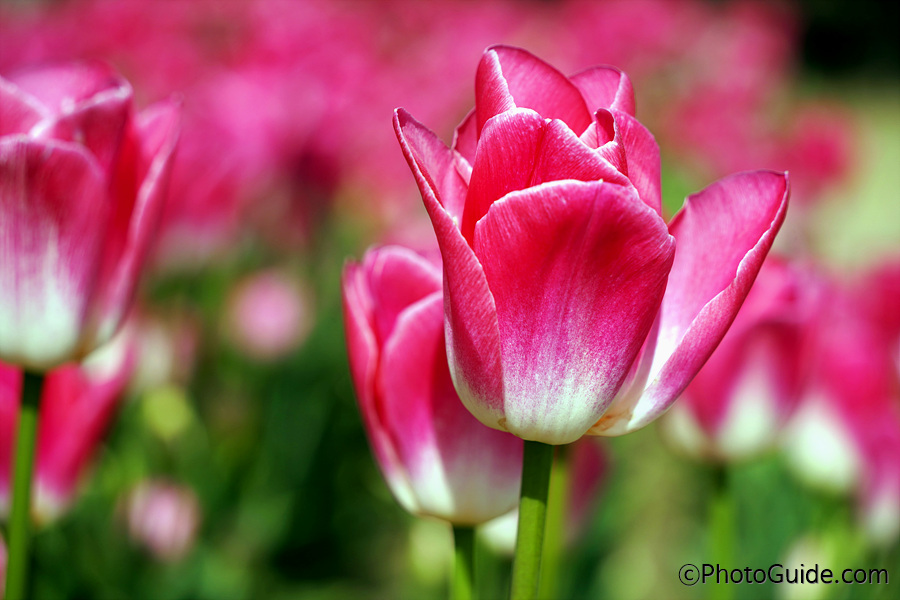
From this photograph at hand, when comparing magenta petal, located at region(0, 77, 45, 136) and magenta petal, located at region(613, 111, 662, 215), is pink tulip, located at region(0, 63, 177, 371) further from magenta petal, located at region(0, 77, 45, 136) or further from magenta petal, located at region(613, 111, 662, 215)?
magenta petal, located at region(613, 111, 662, 215)

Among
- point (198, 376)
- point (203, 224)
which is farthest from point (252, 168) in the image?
point (198, 376)

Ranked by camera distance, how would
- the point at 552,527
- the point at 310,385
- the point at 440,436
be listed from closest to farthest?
the point at 440,436
the point at 552,527
the point at 310,385

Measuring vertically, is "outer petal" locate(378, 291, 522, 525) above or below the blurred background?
above

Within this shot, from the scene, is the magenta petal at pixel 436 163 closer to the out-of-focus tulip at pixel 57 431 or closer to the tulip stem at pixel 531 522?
the tulip stem at pixel 531 522

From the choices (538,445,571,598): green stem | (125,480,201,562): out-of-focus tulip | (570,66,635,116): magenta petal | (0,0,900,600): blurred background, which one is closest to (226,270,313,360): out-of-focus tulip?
(0,0,900,600): blurred background

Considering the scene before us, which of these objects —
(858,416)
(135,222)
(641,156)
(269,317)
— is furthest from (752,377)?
(269,317)

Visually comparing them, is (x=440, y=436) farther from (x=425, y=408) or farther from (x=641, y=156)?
(x=641, y=156)
